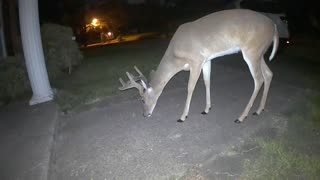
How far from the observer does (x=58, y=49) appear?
40.8ft

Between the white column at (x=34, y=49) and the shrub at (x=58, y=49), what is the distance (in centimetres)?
233

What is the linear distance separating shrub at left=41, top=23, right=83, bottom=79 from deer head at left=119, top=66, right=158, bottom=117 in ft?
15.7

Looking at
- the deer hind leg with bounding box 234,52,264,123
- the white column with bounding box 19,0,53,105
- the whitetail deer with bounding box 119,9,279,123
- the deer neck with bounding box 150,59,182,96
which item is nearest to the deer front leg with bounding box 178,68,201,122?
the whitetail deer with bounding box 119,9,279,123

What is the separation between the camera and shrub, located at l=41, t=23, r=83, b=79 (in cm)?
1230

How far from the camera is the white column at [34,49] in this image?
925 centimetres

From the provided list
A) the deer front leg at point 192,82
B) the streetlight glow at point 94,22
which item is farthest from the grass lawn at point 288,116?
the streetlight glow at point 94,22

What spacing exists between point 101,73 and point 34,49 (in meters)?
3.17

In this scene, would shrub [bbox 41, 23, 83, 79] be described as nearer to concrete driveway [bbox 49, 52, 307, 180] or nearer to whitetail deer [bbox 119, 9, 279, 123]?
concrete driveway [bbox 49, 52, 307, 180]

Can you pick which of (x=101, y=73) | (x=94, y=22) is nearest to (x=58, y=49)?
(x=101, y=73)

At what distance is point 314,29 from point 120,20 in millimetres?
12509

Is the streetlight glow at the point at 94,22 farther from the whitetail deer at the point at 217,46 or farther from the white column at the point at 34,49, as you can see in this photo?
the whitetail deer at the point at 217,46

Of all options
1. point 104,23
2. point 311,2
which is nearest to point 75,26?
point 104,23

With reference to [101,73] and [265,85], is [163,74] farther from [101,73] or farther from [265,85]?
[101,73]

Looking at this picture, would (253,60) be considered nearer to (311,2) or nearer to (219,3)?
(311,2)
